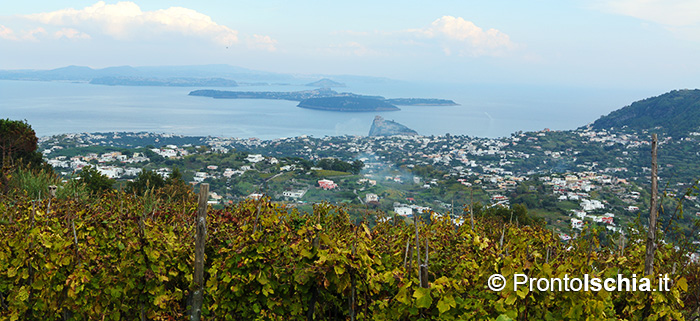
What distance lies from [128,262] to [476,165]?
45353 millimetres

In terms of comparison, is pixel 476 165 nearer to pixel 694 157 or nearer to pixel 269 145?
pixel 694 157

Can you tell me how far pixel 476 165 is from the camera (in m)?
46.1

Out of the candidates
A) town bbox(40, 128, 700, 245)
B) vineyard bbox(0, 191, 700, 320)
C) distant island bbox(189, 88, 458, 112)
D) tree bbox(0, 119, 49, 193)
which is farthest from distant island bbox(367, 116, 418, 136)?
vineyard bbox(0, 191, 700, 320)

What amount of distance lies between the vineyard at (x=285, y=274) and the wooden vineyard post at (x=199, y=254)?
8 centimetres

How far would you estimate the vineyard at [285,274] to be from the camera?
8.12 feet

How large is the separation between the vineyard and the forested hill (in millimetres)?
61089

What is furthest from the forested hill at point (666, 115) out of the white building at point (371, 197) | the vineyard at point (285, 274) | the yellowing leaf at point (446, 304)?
the yellowing leaf at point (446, 304)

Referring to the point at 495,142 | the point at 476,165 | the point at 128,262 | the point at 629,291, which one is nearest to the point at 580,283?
the point at 629,291

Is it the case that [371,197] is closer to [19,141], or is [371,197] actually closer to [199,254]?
[19,141]

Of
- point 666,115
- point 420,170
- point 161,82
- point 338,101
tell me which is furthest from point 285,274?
point 161,82

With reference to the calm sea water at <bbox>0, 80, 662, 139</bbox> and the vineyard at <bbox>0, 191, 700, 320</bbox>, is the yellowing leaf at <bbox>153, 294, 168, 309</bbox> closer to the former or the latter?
the vineyard at <bbox>0, 191, 700, 320</bbox>

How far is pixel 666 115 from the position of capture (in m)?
60.2

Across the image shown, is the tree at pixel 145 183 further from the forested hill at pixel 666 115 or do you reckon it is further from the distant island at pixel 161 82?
the distant island at pixel 161 82

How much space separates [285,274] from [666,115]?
7104cm
